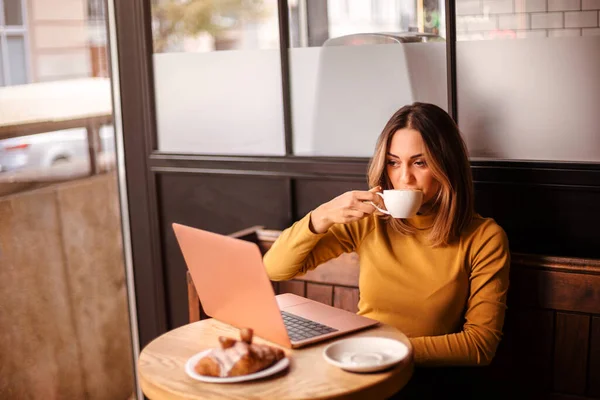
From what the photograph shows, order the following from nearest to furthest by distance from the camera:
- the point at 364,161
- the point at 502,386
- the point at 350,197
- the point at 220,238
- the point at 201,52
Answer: the point at 220,238, the point at 350,197, the point at 502,386, the point at 364,161, the point at 201,52

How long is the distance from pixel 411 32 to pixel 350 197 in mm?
730

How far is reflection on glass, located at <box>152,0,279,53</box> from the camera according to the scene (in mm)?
2744

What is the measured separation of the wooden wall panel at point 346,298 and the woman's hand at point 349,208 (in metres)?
0.56

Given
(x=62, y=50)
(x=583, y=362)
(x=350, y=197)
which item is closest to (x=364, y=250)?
(x=350, y=197)

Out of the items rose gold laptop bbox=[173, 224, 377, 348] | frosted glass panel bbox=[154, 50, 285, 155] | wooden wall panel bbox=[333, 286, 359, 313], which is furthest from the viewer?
frosted glass panel bbox=[154, 50, 285, 155]

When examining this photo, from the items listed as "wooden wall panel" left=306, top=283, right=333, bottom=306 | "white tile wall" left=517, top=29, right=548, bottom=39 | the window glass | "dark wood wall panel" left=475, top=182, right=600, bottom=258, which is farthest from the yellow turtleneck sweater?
the window glass

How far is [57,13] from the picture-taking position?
3.33m

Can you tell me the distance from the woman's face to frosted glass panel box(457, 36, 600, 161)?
411mm

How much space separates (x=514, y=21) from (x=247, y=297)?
46.1 inches

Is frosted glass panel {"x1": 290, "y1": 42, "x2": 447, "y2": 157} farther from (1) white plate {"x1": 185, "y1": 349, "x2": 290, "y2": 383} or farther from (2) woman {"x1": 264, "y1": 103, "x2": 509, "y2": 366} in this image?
(1) white plate {"x1": 185, "y1": 349, "x2": 290, "y2": 383}

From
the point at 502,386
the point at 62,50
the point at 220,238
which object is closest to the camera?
the point at 220,238

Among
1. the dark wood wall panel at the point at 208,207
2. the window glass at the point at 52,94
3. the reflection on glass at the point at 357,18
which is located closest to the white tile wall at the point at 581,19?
the reflection on glass at the point at 357,18

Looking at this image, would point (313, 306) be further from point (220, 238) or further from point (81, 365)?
point (81, 365)

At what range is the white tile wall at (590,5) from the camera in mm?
2162
